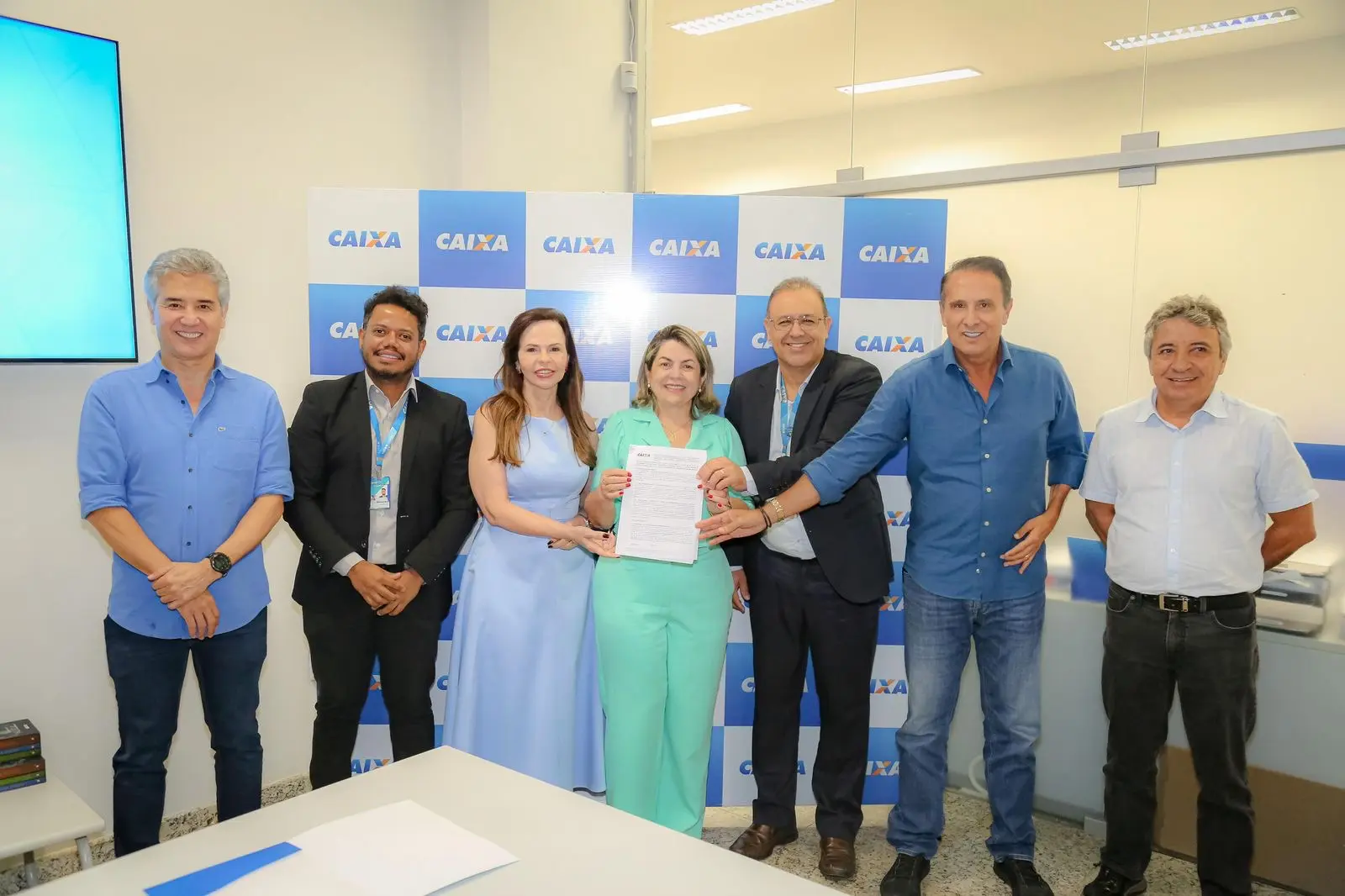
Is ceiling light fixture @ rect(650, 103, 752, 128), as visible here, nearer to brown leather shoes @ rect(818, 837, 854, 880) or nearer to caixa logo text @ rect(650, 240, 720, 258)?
caixa logo text @ rect(650, 240, 720, 258)

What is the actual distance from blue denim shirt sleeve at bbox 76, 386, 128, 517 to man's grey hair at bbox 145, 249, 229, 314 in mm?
330

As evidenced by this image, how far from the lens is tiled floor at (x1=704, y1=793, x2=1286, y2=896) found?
3.15m

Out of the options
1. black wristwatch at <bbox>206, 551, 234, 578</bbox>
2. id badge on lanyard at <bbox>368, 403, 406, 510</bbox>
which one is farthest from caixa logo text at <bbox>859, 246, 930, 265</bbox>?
black wristwatch at <bbox>206, 551, 234, 578</bbox>

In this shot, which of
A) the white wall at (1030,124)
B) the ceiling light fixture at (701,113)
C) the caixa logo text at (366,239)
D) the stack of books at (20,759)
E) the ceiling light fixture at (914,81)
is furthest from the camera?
the ceiling light fixture at (701,113)

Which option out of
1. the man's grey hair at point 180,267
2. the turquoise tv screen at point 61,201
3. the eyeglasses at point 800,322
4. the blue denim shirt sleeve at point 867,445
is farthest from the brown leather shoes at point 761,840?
the turquoise tv screen at point 61,201

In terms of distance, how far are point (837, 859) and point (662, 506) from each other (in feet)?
4.87

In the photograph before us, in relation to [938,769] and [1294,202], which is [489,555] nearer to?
[938,769]

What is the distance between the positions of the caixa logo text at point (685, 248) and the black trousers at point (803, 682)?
4.16ft

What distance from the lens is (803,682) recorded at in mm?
3248

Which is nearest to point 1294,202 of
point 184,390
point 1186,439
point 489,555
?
point 1186,439

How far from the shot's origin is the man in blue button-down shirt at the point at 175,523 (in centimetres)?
252

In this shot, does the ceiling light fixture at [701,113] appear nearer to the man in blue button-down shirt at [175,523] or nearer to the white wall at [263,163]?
the white wall at [263,163]

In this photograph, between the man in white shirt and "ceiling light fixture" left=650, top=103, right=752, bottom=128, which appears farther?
"ceiling light fixture" left=650, top=103, right=752, bottom=128

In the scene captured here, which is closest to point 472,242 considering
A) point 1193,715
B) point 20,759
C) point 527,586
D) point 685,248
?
point 685,248
